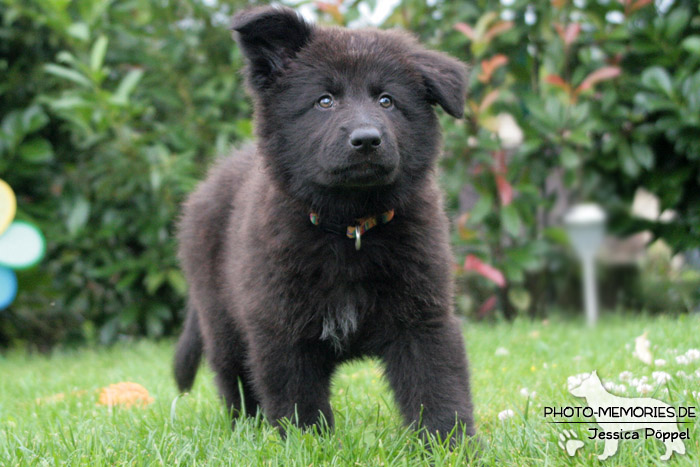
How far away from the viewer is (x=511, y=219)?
519 cm

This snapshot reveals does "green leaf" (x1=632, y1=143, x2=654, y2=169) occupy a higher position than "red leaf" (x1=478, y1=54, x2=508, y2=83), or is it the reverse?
"red leaf" (x1=478, y1=54, x2=508, y2=83)

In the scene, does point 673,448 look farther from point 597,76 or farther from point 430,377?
point 597,76

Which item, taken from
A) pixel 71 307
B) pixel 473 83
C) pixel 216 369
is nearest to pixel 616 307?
pixel 473 83

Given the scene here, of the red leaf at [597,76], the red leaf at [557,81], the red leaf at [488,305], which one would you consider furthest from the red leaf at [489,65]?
the red leaf at [488,305]

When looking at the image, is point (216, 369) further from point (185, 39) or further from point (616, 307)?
point (616, 307)

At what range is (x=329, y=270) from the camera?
264 centimetres

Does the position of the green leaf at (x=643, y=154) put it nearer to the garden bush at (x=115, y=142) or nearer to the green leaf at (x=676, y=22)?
the green leaf at (x=676, y=22)

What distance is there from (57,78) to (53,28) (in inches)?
15.6

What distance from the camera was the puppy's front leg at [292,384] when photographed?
2.67 meters

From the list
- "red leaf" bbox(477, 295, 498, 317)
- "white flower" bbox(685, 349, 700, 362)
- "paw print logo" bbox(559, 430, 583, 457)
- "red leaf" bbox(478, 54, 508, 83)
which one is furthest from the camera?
"red leaf" bbox(477, 295, 498, 317)

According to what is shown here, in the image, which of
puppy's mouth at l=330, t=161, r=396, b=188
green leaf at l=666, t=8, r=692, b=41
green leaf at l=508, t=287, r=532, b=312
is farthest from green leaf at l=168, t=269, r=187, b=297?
green leaf at l=666, t=8, r=692, b=41

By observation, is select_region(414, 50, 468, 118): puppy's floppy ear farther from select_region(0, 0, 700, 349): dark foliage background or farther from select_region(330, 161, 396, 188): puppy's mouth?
select_region(0, 0, 700, 349): dark foliage background

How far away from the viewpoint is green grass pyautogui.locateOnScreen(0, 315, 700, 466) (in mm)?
2344

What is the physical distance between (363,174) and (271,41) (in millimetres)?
711
